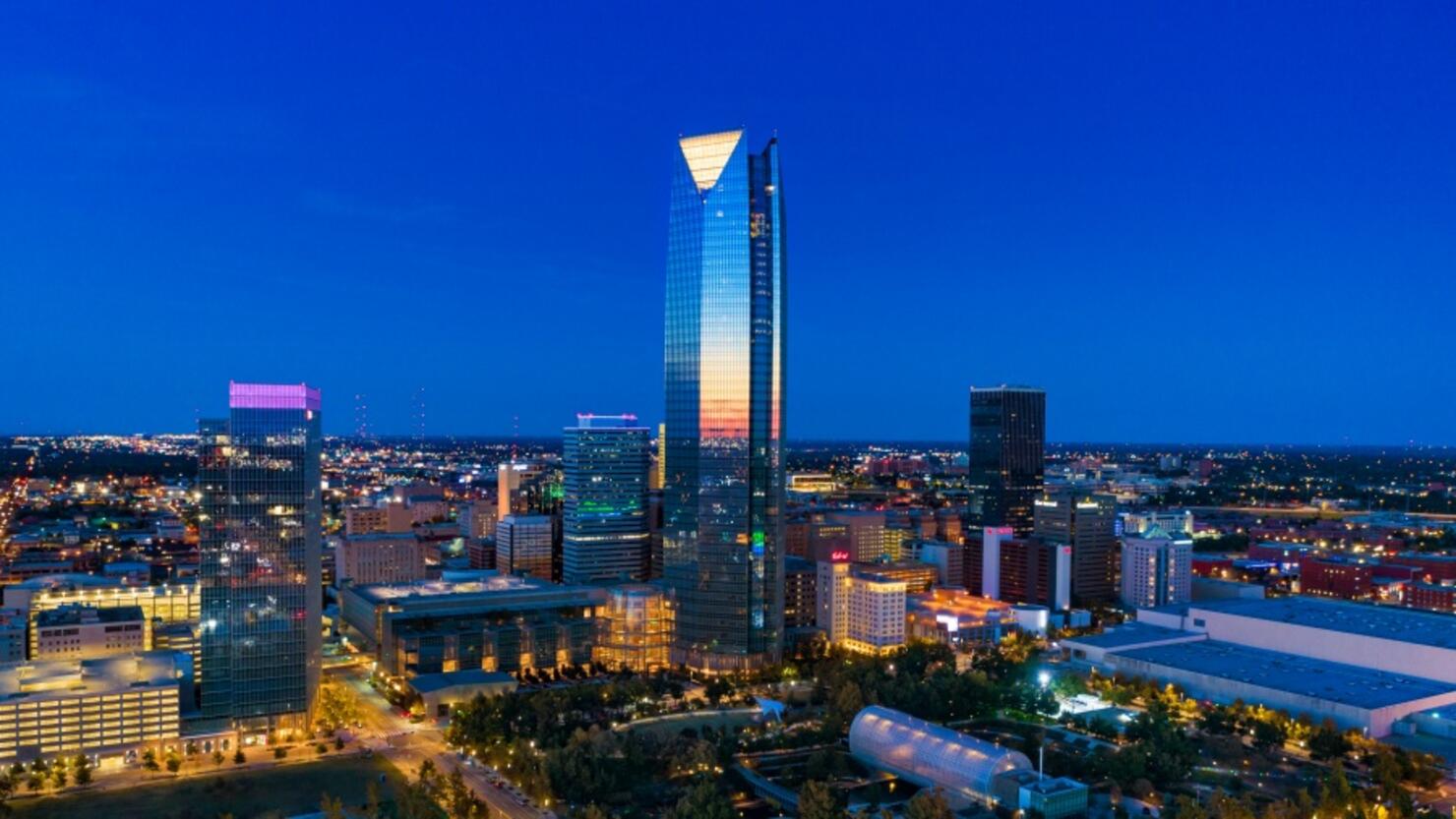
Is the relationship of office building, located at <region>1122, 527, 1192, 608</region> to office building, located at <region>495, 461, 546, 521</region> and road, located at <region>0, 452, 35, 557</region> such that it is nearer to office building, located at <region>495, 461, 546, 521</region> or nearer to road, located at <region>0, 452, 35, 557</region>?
office building, located at <region>495, 461, 546, 521</region>

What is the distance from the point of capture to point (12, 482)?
5684 inches

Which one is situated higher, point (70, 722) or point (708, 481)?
point (708, 481)

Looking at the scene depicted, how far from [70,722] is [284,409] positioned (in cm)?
1393

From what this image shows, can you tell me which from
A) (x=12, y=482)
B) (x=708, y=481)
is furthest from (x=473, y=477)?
(x=708, y=481)

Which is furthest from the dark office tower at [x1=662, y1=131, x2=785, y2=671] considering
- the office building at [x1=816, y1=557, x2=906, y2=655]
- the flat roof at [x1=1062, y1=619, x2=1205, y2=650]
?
the flat roof at [x1=1062, y1=619, x2=1205, y2=650]

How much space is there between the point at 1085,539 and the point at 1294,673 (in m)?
30.2

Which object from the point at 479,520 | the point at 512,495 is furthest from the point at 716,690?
the point at 512,495

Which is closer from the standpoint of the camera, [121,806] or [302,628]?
[121,806]

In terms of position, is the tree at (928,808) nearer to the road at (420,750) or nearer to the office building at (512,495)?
the road at (420,750)

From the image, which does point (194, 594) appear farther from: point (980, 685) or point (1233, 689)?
point (1233, 689)

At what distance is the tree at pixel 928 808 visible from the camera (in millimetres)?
34188

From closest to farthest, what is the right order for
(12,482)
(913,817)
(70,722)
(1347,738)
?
(913,817) → (70,722) → (1347,738) → (12,482)

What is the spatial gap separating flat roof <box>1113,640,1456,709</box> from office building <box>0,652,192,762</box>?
45072mm

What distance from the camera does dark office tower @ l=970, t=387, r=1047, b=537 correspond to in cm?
9688
